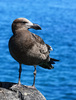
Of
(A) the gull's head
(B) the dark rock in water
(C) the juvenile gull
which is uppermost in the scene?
(A) the gull's head

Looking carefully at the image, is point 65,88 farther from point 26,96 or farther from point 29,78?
point 26,96

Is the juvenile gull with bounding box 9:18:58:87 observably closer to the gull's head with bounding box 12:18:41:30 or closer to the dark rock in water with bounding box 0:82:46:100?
the gull's head with bounding box 12:18:41:30

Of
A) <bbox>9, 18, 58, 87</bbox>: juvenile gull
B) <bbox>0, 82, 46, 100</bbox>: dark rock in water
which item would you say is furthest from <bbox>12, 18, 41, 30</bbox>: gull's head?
<bbox>0, 82, 46, 100</bbox>: dark rock in water

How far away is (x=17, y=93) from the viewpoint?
8.33m

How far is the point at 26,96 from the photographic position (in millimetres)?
8352

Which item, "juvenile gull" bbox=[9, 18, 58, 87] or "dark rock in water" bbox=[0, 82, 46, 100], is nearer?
"dark rock in water" bbox=[0, 82, 46, 100]

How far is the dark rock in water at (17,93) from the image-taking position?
8117 mm

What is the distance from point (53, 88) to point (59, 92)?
0.60 meters

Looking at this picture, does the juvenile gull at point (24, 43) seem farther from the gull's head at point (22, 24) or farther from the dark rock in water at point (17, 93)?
the dark rock in water at point (17, 93)

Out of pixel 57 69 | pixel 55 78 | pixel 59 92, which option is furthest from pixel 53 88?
pixel 57 69

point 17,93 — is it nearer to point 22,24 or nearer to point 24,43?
point 24,43

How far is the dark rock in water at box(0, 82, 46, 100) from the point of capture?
26.6 feet

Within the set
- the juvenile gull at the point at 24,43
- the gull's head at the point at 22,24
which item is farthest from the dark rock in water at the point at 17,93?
the gull's head at the point at 22,24

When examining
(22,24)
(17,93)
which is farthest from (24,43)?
(17,93)
